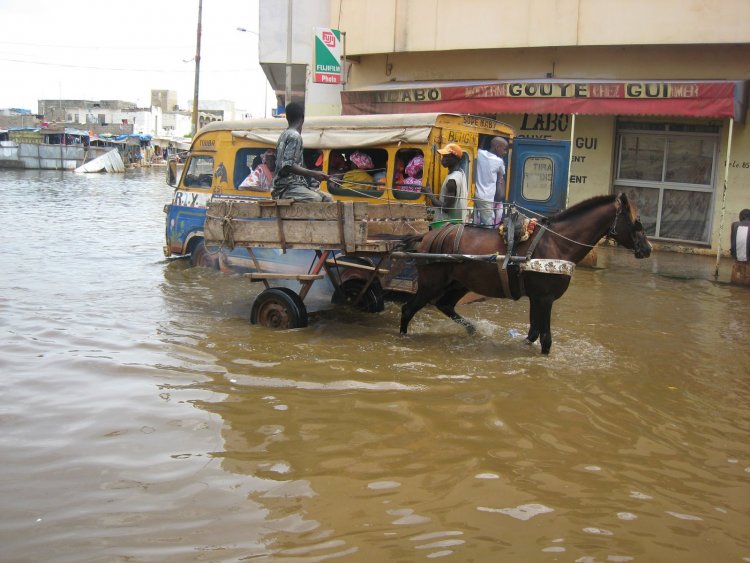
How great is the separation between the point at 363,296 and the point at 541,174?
12.9 ft

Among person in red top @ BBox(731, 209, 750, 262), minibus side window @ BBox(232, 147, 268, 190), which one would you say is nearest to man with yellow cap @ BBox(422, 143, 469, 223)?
minibus side window @ BBox(232, 147, 268, 190)

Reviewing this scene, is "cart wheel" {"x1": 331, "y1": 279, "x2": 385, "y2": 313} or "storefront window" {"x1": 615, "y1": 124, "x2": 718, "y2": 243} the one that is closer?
"cart wheel" {"x1": 331, "y1": 279, "x2": 385, "y2": 313}

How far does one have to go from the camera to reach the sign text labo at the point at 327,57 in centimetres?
1708

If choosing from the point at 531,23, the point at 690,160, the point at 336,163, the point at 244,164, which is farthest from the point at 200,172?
the point at 690,160

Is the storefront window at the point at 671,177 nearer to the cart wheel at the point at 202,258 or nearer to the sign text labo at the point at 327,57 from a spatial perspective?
the sign text labo at the point at 327,57

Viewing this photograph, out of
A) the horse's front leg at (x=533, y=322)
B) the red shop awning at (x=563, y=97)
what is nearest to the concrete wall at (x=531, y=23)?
A: the red shop awning at (x=563, y=97)

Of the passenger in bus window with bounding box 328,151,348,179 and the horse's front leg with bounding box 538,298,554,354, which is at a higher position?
the passenger in bus window with bounding box 328,151,348,179

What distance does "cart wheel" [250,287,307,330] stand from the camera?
Result: 8.04m

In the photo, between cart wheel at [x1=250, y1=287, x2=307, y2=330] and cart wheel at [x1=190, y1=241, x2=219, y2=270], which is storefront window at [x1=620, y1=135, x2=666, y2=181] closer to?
cart wheel at [x1=190, y1=241, x2=219, y2=270]

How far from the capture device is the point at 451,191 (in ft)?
28.0

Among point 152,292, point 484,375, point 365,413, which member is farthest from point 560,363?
point 152,292

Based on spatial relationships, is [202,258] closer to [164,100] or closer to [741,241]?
[741,241]

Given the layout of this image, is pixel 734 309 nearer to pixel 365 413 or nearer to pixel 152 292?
pixel 365 413

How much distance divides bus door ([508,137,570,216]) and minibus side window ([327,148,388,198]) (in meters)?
2.63
